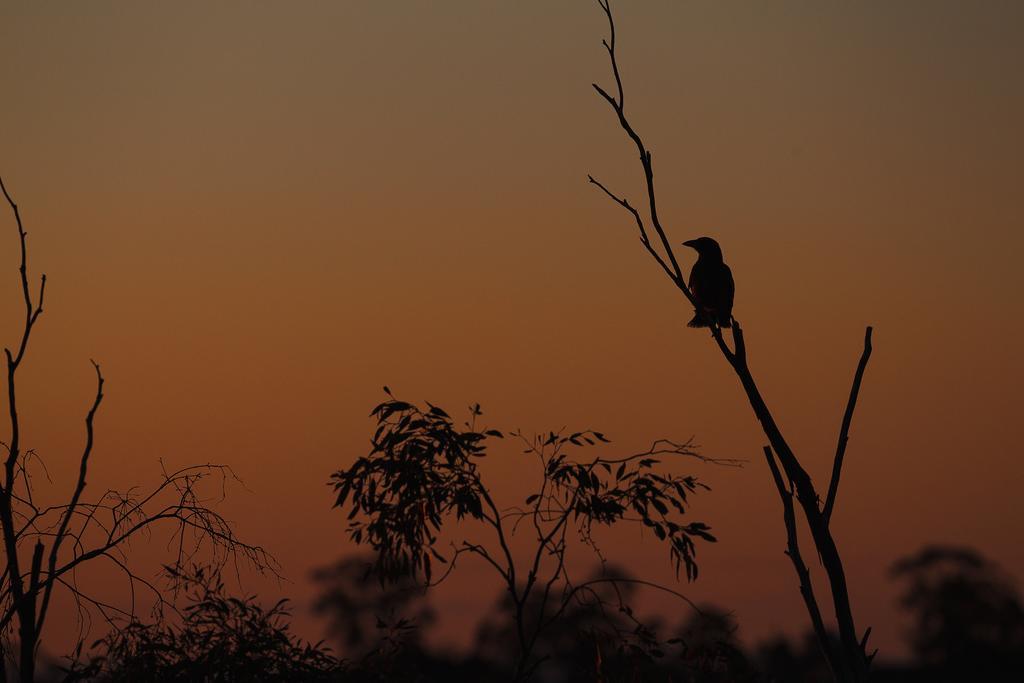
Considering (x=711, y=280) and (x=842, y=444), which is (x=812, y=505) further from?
(x=711, y=280)

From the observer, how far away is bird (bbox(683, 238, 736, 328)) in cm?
1616

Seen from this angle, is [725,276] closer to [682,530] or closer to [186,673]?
[682,530]

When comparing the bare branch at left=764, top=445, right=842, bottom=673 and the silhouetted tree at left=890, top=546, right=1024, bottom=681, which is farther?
the silhouetted tree at left=890, top=546, right=1024, bottom=681

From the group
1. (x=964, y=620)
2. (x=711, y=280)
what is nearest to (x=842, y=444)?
(x=711, y=280)

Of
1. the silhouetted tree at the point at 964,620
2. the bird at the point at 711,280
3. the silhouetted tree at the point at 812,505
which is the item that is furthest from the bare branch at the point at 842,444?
the silhouetted tree at the point at 964,620

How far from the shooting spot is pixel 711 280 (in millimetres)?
16250

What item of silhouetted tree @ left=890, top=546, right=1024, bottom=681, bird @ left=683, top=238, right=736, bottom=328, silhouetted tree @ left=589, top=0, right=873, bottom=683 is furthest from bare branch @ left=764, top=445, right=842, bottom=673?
silhouetted tree @ left=890, top=546, right=1024, bottom=681

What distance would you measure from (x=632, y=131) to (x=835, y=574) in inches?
98.1

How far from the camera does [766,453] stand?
6.50 metres

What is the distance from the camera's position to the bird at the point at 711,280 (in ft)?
53.0

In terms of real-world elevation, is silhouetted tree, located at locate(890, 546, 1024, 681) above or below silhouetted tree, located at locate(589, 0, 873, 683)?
above

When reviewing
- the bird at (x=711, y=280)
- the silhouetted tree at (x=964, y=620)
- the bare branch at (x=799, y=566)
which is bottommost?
the bare branch at (x=799, y=566)

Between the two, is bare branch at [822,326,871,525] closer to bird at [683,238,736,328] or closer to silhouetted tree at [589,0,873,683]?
silhouetted tree at [589,0,873,683]

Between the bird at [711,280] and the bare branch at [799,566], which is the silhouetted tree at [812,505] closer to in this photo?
the bare branch at [799,566]
